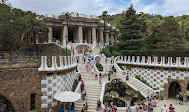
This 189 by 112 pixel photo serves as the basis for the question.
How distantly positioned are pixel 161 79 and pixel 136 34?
43.9 feet

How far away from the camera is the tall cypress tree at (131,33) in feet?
110

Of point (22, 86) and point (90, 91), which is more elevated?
point (22, 86)

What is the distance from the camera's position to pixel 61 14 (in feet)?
147

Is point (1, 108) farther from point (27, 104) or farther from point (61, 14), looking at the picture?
point (61, 14)

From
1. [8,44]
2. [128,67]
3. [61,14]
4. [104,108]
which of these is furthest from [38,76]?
[61,14]

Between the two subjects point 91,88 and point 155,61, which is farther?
point 155,61

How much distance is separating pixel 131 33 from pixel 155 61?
1178 cm

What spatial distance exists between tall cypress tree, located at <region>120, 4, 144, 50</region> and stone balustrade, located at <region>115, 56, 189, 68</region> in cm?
566

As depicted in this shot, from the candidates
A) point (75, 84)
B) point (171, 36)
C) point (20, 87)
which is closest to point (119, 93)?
point (75, 84)

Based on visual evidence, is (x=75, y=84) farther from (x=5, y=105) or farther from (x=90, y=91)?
(x=5, y=105)

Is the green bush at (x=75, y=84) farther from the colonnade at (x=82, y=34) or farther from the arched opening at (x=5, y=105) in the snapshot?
the colonnade at (x=82, y=34)

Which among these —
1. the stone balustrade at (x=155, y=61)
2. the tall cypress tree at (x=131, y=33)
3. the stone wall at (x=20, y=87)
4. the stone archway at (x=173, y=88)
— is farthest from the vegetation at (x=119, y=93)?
the tall cypress tree at (x=131, y=33)

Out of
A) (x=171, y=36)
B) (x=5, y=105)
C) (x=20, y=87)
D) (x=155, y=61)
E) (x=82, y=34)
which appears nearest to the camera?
(x=20, y=87)

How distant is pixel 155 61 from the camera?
24562mm
